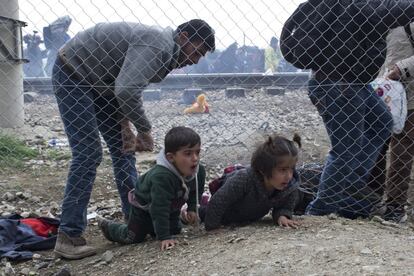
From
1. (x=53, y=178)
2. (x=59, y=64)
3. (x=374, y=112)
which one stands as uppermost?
(x=59, y=64)

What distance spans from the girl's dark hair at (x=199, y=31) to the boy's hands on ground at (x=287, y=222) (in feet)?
3.65

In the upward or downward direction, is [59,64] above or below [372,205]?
above

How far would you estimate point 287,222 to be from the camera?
332cm

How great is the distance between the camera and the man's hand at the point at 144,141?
3.33 metres

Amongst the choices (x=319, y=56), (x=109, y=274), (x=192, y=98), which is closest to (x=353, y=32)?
(x=319, y=56)

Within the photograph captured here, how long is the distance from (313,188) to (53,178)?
2586mm

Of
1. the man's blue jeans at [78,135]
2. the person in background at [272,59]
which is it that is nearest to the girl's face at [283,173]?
the man's blue jeans at [78,135]

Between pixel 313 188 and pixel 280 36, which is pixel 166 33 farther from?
pixel 313 188

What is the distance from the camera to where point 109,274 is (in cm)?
309

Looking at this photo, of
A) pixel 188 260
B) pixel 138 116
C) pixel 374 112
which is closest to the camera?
pixel 188 260

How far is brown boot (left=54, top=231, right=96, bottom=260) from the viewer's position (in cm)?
339

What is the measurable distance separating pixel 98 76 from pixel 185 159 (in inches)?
28.1

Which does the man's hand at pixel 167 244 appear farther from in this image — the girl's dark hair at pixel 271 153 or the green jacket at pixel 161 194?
the girl's dark hair at pixel 271 153

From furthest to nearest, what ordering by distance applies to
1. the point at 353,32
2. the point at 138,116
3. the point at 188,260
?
the point at 353,32, the point at 138,116, the point at 188,260
